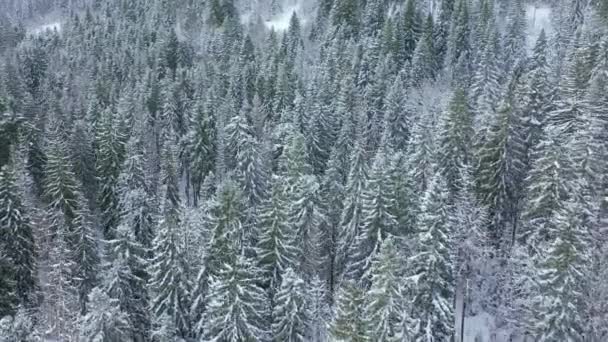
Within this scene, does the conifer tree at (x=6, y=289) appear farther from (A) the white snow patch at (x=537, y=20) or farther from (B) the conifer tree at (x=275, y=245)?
(A) the white snow patch at (x=537, y=20)

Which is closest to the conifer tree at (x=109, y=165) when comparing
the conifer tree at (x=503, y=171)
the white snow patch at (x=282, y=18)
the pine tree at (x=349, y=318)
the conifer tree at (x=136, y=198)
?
the conifer tree at (x=136, y=198)

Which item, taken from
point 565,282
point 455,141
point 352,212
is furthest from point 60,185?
point 565,282

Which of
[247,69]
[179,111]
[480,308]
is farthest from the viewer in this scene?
[247,69]

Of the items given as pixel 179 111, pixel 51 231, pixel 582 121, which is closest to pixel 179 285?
pixel 51 231

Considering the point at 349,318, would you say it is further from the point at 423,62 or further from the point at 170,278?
the point at 423,62

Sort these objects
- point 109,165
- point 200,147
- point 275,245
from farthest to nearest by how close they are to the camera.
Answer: point 200,147, point 109,165, point 275,245

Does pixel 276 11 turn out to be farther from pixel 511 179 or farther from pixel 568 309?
pixel 568 309

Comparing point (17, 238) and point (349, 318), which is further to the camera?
point (17, 238)

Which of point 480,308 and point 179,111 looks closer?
point 480,308

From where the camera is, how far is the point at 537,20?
334 ft

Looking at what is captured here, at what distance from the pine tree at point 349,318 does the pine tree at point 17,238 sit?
2512cm

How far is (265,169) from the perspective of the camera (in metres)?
54.8

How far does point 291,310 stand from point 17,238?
73.8ft

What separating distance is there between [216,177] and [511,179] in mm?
30934
